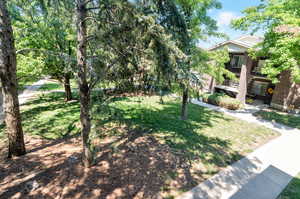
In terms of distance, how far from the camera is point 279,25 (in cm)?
922

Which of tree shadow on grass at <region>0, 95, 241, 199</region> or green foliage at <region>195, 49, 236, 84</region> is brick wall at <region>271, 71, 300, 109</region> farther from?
tree shadow on grass at <region>0, 95, 241, 199</region>

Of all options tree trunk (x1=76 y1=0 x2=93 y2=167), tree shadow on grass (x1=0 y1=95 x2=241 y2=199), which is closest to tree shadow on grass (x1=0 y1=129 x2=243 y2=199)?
tree shadow on grass (x1=0 y1=95 x2=241 y2=199)

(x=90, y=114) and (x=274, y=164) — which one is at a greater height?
(x=90, y=114)

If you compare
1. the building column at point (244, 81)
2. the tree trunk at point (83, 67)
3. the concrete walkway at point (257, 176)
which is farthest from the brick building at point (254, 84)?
the tree trunk at point (83, 67)

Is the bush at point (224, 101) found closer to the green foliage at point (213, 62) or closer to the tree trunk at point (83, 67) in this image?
the green foliage at point (213, 62)

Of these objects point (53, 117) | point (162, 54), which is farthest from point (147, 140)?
point (53, 117)

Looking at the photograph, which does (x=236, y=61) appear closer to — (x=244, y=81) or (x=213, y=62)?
(x=244, y=81)

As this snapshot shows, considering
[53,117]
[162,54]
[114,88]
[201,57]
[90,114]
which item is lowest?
[53,117]

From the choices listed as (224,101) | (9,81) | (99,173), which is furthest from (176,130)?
(224,101)

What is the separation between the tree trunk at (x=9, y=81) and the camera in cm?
377

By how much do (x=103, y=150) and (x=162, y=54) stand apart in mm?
4038

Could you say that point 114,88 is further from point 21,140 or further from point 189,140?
point 189,140

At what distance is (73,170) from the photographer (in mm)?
4121

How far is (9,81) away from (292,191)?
8.37 m
